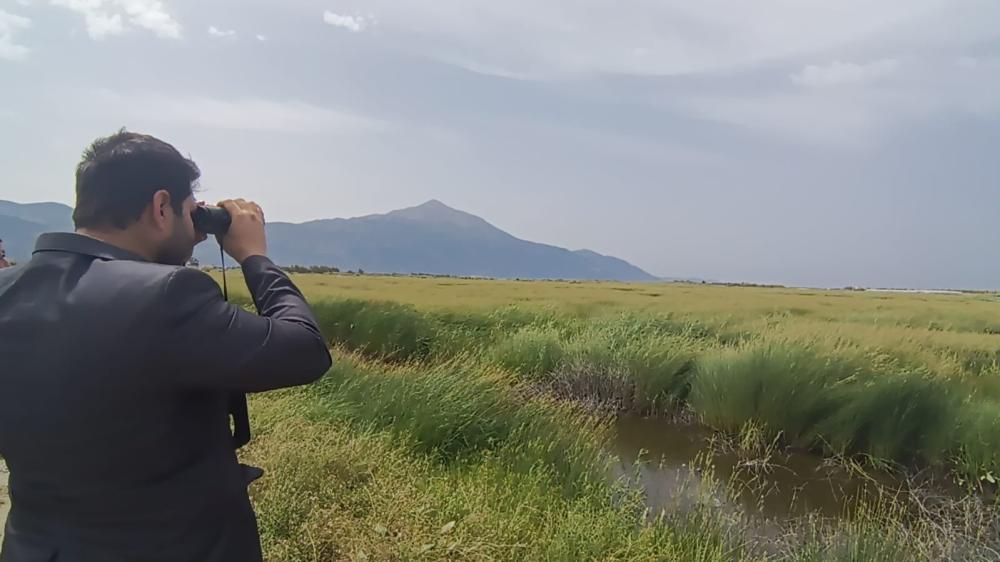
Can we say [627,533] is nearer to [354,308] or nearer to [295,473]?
[295,473]

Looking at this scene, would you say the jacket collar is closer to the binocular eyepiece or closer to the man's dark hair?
the man's dark hair

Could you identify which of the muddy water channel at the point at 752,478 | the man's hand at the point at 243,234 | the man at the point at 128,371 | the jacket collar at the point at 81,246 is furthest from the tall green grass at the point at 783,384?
the jacket collar at the point at 81,246

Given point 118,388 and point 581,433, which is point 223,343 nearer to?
point 118,388

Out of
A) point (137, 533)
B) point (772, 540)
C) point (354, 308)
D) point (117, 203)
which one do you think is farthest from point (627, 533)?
point (354, 308)

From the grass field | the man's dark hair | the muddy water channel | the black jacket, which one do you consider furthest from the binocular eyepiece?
the muddy water channel

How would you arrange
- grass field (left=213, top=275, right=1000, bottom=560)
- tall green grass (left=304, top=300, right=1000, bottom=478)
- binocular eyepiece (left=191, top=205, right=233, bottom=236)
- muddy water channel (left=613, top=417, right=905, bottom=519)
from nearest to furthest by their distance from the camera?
binocular eyepiece (left=191, top=205, right=233, bottom=236), grass field (left=213, top=275, right=1000, bottom=560), muddy water channel (left=613, top=417, right=905, bottom=519), tall green grass (left=304, top=300, right=1000, bottom=478)

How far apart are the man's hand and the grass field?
218cm

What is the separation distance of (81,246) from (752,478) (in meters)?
6.91

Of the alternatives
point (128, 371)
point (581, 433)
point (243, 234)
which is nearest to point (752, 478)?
point (581, 433)

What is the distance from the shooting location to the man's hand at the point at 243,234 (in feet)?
5.60

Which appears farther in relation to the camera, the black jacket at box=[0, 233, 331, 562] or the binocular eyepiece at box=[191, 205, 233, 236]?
the binocular eyepiece at box=[191, 205, 233, 236]

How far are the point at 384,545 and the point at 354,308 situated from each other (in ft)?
34.8

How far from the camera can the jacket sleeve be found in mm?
1308

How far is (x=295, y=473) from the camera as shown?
14.1ft
